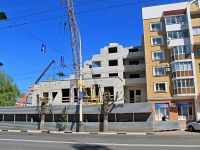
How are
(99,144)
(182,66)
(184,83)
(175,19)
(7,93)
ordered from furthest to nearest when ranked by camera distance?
(7,93) → (175,19) → (182,66) → (184,83) → (99,144)

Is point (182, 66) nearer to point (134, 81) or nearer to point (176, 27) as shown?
point (176, 27)

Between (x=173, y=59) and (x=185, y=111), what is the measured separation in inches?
317

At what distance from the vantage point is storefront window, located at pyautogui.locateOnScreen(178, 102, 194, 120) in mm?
32938

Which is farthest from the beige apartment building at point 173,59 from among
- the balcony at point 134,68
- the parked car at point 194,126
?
the parked car at point 194,126

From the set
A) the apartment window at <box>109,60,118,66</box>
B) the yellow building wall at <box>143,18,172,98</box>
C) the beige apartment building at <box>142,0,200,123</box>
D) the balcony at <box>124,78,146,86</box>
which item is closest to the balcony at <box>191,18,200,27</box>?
the beige apartment building at <box>142,0,200,123</box>

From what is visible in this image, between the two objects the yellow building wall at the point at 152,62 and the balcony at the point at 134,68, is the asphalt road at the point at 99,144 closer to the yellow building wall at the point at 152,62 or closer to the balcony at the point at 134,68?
the yellow building wall at the point at 152,62

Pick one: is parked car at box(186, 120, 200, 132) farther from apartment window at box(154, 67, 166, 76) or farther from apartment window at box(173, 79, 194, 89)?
apartment window at box(154, 67, 166, 76)

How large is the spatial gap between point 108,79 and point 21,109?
14.3 meters

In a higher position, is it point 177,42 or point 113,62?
point 177,42

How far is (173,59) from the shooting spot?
3450 cm

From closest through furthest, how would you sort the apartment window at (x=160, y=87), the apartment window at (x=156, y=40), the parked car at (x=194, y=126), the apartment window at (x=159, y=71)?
1. the parked car at (x=194, y=126)
2. the apartment window at (x=160, y=87)
3. the apartment window at (x=159, y=71)
4. the apartment window at (x=156, y=40)

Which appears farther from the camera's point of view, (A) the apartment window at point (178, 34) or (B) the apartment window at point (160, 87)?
(B) the apartment window at point (160, 87)

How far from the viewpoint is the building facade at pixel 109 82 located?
122ft

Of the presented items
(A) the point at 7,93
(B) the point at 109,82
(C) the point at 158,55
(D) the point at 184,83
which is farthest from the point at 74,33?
(A) the point at 7,93
